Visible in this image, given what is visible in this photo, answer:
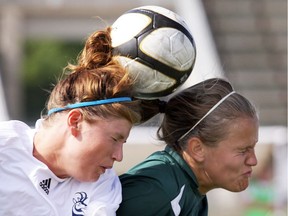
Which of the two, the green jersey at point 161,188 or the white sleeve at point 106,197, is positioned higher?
the white sleeve at point 106,197

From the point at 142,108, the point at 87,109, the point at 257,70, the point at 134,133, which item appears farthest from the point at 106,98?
the point at 257,70

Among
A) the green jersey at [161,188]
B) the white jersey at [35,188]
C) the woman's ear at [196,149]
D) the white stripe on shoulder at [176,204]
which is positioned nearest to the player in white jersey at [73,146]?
the white jersey at [35,188]

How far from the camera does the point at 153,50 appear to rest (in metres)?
3.87

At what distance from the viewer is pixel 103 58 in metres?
3.85

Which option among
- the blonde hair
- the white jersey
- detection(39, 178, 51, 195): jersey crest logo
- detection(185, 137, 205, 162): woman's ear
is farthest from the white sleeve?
detection(185, 137, 205, 162): woman's ear

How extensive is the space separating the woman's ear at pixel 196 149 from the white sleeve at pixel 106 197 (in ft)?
1.31

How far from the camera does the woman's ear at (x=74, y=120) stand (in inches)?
146

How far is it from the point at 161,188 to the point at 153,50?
0.62 meters

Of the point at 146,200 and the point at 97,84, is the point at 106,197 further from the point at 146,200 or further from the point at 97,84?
the point at 97,84

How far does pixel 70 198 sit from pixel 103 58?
25.0 inches

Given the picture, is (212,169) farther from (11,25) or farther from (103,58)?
(11,25)

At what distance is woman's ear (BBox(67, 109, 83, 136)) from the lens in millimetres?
3705

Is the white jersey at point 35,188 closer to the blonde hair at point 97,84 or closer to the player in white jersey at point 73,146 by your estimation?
the player in white jersey at point 73,146

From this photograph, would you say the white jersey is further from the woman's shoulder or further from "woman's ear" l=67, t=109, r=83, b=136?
"woman's ear" l=67, t=109, r=83, b=136
